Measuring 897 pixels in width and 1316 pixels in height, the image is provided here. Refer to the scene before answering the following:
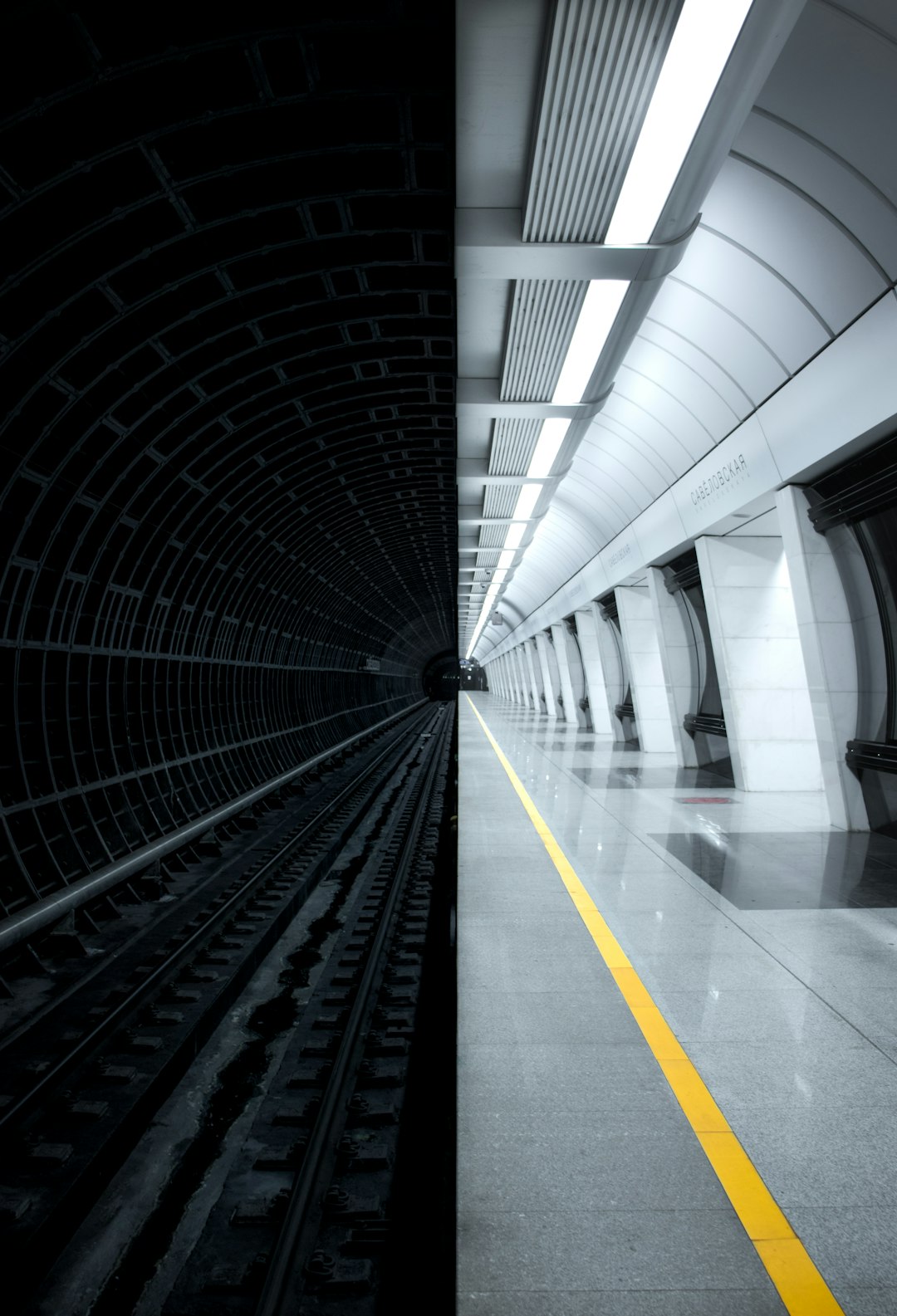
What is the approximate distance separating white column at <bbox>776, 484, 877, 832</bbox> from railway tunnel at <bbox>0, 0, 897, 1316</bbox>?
0.13 ft

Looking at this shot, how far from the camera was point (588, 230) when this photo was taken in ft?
18.2

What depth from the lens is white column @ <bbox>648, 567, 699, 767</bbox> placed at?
15.1 m

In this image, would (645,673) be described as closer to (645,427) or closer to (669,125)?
(645,427)

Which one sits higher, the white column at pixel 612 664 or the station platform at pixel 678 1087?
the white column at pixel 612 664

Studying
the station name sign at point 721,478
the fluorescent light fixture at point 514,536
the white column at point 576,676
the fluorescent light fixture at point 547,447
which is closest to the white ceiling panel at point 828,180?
the station name sign at point 721,478

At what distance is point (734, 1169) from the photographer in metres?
2.92

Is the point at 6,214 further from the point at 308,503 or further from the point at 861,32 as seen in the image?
the point at 308,503

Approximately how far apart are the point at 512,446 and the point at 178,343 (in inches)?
184

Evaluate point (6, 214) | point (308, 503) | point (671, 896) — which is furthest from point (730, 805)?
point (6, 214)

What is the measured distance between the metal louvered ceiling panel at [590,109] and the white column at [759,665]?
24.1 ft

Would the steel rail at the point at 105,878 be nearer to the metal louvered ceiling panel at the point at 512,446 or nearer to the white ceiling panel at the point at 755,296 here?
the metal louvered ceiling panel at the point at 512,446

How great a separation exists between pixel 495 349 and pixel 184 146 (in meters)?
3.83

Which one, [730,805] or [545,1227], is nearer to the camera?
[545,1227]

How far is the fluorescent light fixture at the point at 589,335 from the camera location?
6.44 metres
